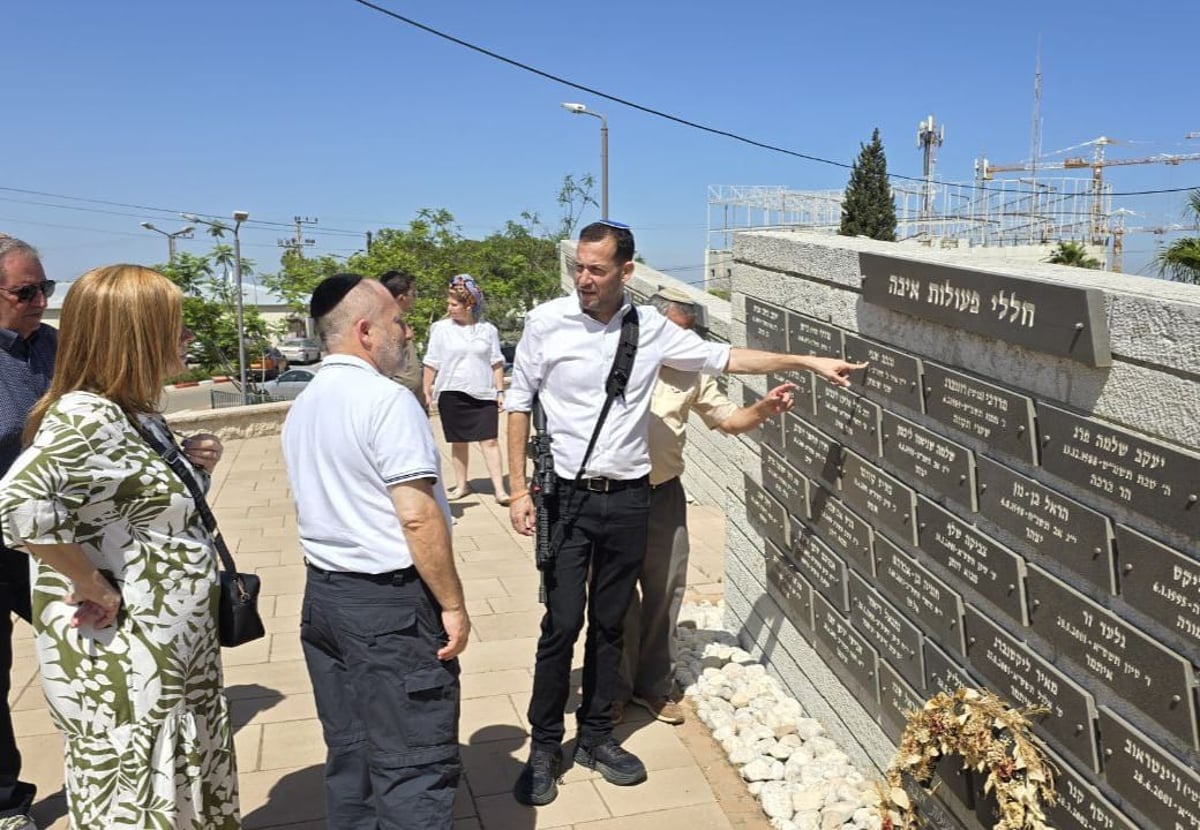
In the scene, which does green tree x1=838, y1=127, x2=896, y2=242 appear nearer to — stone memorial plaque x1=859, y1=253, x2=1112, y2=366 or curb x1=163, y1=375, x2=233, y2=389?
curb x1=163, y1=375, x2=233, y2=389

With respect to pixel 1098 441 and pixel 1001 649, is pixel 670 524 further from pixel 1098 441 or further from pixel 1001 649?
pixel 1098 441

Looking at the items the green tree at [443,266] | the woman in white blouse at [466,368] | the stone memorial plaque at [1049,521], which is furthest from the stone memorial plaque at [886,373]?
the green tree at [443,266]

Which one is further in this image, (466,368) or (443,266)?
(443,266)

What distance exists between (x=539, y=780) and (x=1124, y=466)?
2.33m

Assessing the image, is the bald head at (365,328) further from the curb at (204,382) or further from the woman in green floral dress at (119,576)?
the curb at (204,382)

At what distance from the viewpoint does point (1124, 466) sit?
2.24m

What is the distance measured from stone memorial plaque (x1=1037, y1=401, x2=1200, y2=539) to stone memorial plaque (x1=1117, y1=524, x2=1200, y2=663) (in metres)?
0.06

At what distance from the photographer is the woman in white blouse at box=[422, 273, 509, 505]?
723 cm

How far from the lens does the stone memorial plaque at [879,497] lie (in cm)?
326

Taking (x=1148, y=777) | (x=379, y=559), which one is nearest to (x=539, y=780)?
(x=379, y=559)

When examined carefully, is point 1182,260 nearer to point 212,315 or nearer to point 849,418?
point 849,418

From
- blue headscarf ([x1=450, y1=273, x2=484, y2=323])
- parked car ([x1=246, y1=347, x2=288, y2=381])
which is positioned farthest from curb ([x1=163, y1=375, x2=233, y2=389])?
blue headscarf ([x1=450, y1=273, x2=484, y2=323])

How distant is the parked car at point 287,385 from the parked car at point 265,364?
3322 mm

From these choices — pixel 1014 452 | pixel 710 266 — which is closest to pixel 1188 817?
pixel 1014 452
